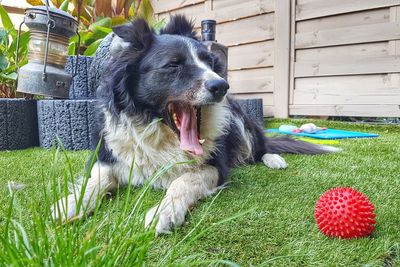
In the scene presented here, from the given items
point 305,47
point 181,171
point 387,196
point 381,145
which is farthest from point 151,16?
point 387,196

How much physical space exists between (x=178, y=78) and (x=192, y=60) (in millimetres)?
141

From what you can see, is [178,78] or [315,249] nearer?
[315,249]

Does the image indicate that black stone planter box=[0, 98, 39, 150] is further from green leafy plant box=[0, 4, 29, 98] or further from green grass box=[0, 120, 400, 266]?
green leafy plant box=[0, 4, 29, 98]

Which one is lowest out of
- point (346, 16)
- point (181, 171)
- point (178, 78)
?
point (181, 171)

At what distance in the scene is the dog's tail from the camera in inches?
112

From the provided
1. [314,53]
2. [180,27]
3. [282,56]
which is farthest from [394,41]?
[180,27]

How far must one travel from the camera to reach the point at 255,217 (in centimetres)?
132

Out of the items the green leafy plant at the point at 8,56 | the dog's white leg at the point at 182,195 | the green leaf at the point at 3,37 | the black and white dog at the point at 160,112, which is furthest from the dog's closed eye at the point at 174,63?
the green leaf at the point at 3,37

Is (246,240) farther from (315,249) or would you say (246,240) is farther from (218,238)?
(315,249)

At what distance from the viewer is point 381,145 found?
3.04 metres

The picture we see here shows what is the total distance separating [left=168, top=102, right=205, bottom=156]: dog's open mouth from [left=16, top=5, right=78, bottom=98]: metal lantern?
5.03 ft

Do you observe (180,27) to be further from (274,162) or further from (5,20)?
(5,20)

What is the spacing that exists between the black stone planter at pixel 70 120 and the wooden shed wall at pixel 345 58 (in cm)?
280

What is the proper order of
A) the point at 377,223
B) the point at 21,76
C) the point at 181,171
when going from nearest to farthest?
1. the point at 377,223
2. the point at 181,171
3. the point at 21,76
